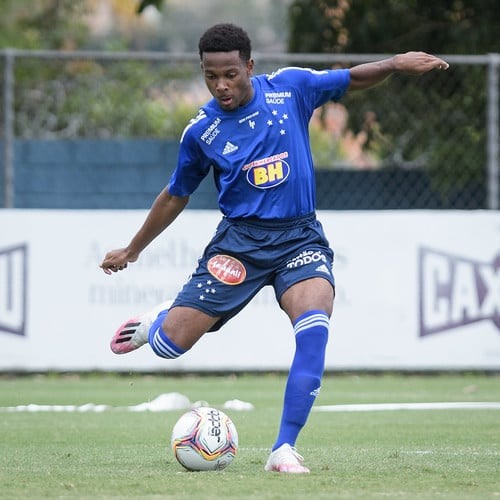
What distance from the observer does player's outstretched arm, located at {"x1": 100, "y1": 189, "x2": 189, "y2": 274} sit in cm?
699

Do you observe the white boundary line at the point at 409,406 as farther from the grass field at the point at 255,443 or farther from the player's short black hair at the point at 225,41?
the player's short black hair at the point at 225,41

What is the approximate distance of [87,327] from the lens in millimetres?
12586

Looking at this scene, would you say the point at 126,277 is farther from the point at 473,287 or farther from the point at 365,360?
the point at 473,287

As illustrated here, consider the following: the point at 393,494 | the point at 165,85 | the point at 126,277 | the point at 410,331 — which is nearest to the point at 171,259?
the point at 126,277

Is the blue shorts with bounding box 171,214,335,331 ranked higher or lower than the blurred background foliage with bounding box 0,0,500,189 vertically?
lower

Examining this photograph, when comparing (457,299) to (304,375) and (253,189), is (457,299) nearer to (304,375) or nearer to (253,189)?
(253,189)

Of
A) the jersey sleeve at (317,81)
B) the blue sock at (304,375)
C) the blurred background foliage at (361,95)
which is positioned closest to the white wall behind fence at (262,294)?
the blurred background foliage at (361,95)

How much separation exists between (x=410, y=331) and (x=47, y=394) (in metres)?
3.62

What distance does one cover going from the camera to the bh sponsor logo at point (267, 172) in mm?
6621

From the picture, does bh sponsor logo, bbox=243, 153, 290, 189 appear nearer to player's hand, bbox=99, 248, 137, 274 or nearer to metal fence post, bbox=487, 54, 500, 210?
player's hand, bbox=99, 248, 137, 274

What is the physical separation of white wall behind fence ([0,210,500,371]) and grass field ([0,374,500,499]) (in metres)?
0.24

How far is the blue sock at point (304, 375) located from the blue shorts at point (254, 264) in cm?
28

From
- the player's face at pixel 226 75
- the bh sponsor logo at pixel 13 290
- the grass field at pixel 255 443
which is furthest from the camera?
the bh sponsor logo at pixel 13 290

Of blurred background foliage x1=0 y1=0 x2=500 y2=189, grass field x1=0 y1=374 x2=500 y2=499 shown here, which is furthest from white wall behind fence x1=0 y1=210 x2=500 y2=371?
blurred background foliage x1=0 y1=0 x2=500 y2=189
